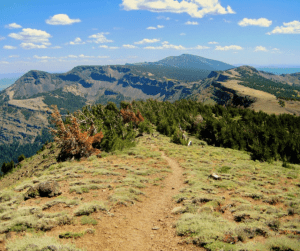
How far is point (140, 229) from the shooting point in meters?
10.5

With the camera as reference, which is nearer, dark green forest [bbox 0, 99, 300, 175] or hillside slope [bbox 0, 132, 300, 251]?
hillside slope [bbox 0, 132, 300, 251]

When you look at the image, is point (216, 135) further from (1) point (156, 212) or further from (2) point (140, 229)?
(2) point (140, 229)

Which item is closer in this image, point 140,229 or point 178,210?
point 140,229

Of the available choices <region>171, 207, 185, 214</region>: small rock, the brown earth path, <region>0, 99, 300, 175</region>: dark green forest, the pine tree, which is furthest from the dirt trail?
<region>0, 99, 300, 175</region>: dark green forest

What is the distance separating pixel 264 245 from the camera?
25.2 ft

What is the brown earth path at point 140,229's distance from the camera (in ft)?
29.3

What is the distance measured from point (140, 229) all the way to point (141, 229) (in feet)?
0.19

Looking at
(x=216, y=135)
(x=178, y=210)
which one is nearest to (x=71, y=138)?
(x=178, y=210)

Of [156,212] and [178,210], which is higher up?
[178,210]

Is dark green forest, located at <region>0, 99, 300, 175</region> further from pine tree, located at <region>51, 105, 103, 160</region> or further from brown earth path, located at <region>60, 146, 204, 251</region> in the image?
brown earth path, located at <region>60, 146, 204, 251</region>

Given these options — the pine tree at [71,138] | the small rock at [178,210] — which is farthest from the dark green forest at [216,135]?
the small rock at [178,210]

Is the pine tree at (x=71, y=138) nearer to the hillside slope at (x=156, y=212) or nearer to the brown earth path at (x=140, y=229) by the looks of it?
the hillside slope at (x=156, y=212)

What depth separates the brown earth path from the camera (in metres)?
8.95

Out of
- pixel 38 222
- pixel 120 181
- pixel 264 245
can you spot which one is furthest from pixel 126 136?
pixel 264 245
